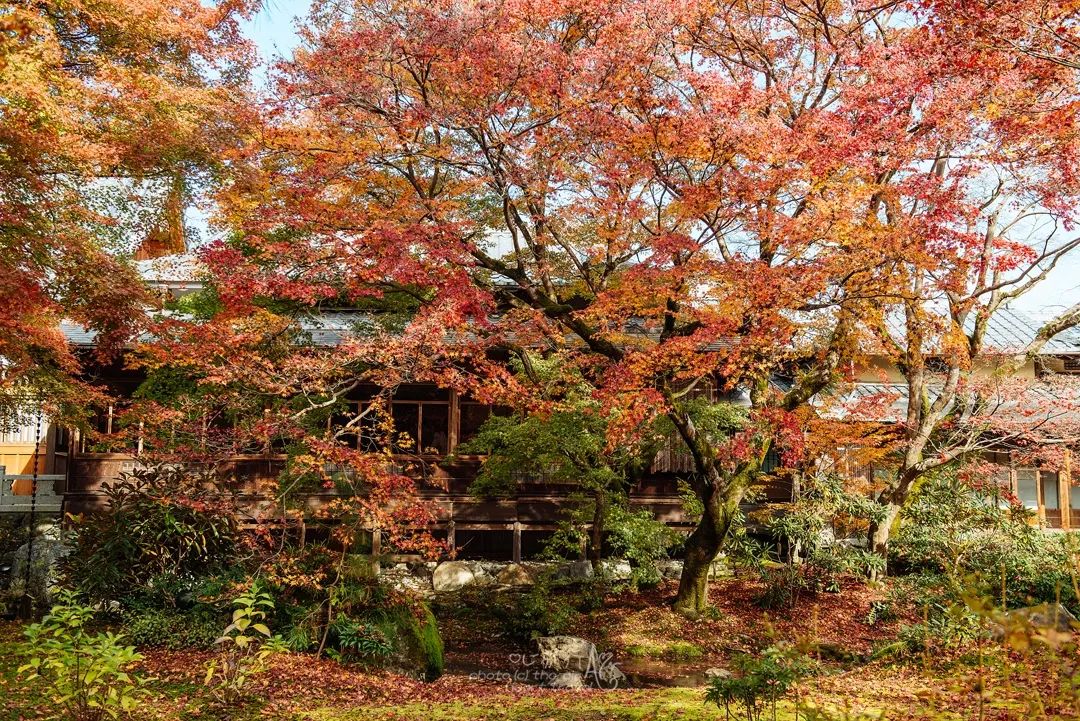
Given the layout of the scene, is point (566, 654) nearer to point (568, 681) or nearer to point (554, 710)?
point (568, 681)

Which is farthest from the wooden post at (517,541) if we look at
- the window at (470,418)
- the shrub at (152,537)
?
the shrub at (152,537)

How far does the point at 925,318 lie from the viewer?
12.4 m

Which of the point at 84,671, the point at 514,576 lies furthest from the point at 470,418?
the point at 84,671

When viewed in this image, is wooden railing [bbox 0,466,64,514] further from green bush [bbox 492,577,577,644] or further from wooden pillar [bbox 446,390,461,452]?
green bush [bbox 492,577,577,644]

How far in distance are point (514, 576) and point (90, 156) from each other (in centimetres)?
956

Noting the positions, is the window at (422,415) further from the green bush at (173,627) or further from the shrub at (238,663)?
the shrub at (238,663)

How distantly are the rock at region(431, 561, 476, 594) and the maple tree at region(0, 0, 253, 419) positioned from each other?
6.55m

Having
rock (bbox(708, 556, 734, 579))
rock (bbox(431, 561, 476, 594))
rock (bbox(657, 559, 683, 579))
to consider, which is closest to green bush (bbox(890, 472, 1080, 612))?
rock (bbox(708, 556, 734, 579))

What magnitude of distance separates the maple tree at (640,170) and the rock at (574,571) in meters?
2.99

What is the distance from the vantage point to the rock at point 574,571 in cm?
1386

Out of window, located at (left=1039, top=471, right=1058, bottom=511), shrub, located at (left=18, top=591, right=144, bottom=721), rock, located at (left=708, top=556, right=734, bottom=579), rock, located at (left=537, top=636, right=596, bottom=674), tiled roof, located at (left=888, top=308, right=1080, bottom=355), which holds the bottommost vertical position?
rock, located at (left=537, top=636, right=596, bottom=674)

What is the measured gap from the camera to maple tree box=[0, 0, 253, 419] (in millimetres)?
9453

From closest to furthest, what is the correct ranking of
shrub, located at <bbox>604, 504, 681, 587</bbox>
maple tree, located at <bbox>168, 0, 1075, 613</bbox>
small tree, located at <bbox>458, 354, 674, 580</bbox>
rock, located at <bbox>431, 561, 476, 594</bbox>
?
maple tree, located at <bbox>168, 0, 1075, 613</bbox>, small tree, located at <bbox>458, 354, 674, 580</bbox>, shrub, located at <bbox>604, 504, 681, 587</bbox>, rock, located at <bbox>431, 561, 476, 594</bbox>

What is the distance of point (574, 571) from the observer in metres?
Answer: 14.2
